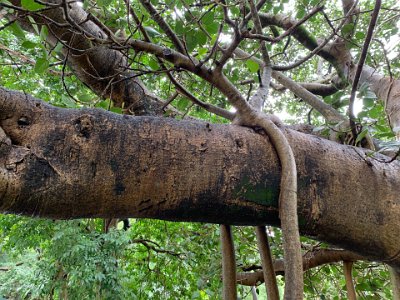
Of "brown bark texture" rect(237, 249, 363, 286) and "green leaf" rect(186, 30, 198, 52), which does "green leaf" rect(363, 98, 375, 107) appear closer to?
"green leaf" rect(186, 30, 198, 52)

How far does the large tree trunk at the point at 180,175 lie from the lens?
822 mm

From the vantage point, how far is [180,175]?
3.04ft

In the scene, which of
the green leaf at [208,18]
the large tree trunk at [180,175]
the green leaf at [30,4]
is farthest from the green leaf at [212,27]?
the green leaf at [30,4]

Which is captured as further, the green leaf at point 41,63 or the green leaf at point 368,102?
the green leaf at point 368,102

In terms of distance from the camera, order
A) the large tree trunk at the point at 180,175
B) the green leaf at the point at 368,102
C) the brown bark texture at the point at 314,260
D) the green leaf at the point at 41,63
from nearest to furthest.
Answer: the large tree trunk at the point at 180,175, the green leaf at the point at 41,63, the green leaf at the point at 368,102, the brown bark texture at the point at 314,260

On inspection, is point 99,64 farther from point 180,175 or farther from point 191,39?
point 180,175

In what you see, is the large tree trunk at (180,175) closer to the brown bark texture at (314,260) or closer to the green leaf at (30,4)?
the green leaf at (30,4)

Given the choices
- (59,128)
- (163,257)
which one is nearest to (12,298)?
(163,257)

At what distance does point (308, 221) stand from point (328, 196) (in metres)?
0.10

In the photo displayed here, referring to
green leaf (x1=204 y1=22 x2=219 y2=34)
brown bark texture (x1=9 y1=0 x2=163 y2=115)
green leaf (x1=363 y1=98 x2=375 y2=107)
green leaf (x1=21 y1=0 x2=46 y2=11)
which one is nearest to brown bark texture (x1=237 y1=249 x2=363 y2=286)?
green leaf (x1=363 y1=98 x2=375 y2=107)

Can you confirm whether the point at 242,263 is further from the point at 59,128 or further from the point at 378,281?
the point at 59,128

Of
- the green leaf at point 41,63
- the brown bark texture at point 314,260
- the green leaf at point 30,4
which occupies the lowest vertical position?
the brown bark texture at point 314,260

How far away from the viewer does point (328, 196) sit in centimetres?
105

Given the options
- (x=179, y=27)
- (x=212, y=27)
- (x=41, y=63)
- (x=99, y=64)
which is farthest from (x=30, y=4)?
(x=99, y=64)
